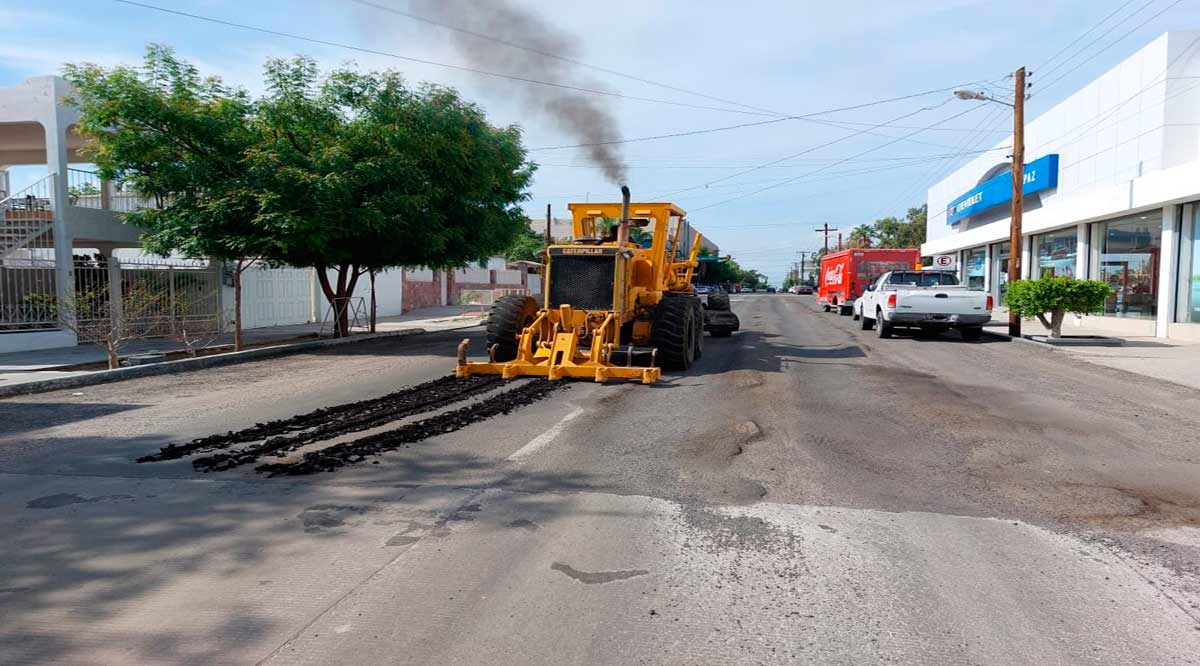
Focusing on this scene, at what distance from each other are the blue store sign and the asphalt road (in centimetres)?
2138

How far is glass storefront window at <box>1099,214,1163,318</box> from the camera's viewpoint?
20.4 m

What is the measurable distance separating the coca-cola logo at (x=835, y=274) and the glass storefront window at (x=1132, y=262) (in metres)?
9.17

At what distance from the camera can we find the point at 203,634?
3.55m

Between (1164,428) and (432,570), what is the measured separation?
793cm

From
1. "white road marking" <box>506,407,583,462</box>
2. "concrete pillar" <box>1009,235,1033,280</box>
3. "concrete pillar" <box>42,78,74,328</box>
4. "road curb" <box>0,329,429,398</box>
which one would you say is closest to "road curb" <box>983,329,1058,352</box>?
"concrete pillar" <box>1009,235,1033,280</box>

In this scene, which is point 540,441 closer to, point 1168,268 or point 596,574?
point 596,574

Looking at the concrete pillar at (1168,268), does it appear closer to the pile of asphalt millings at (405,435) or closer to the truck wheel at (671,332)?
the truck wheel at (671,332)

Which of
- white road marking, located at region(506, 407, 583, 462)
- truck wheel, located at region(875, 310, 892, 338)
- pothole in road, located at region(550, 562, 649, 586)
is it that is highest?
truck wheel, located at region(875, 310, 892, 338)

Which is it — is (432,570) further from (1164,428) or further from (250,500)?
(1164,428)

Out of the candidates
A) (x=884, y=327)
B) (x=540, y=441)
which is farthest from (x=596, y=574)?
(x=884, y=327)

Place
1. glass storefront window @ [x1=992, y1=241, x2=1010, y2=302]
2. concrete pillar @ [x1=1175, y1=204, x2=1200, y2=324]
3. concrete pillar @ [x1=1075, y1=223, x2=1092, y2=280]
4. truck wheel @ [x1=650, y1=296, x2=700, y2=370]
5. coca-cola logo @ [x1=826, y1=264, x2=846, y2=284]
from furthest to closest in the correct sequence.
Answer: glass storefront window @ [x1=992, y1=241, x2=1010, y2=302]
coca-cola logo @ [x1=826, y1=264, x2=846, y2=284]
concrete pillar @ [x1=1075, y1=223, x2=1092, y2=280]
concrete pillar @ [x1=1175, y1=204, x2=1200, y2=324]
truck wheel @ [x1=650, y1=296, x2=700, y2=370]

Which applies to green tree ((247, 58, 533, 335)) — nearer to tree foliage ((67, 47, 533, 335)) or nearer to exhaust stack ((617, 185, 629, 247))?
tree foliage ((67, 47, 533, 335))

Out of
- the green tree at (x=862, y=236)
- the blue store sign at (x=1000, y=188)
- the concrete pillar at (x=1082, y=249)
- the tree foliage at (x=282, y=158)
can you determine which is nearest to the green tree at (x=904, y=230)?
the green tree at (x=862, y=236)

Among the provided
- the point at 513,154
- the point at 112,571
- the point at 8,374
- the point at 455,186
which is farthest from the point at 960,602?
the point at 513,154
